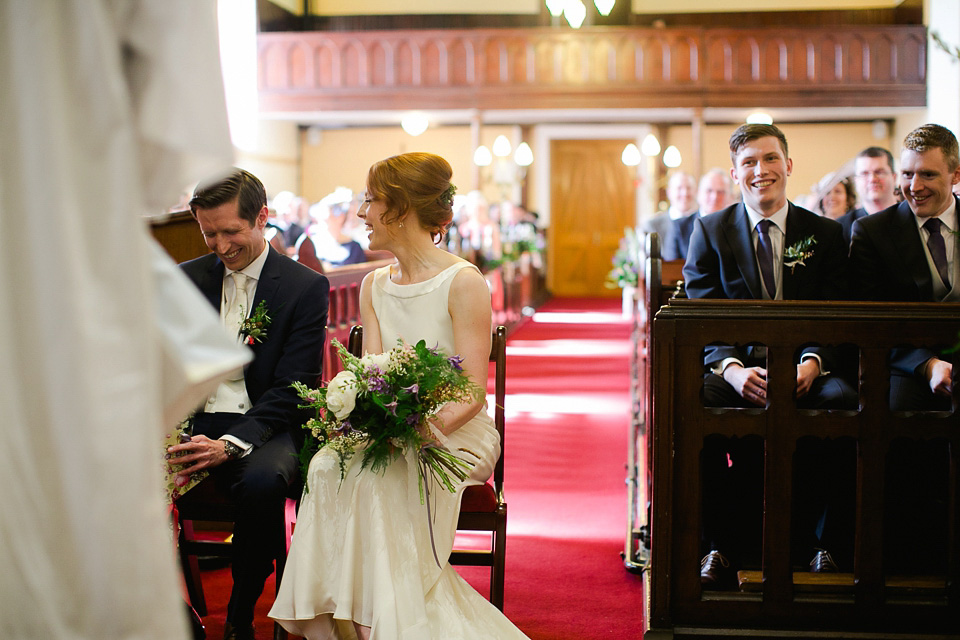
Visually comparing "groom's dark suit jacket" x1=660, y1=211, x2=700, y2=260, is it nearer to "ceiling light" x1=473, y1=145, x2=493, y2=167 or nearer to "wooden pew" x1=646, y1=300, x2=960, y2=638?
"wooden pew" x1=646, y1=300, x2=960, y2=638

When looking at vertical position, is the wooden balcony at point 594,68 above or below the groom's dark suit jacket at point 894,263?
above

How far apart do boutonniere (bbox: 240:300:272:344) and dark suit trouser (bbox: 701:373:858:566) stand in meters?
1.44

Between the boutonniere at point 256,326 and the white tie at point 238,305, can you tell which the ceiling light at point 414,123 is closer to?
the white tie at point 238,305

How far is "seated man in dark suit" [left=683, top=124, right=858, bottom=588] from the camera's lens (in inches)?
118

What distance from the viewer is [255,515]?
8.70ft

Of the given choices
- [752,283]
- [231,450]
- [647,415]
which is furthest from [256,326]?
[752,283]

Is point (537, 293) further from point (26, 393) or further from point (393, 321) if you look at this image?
point (26, 393)

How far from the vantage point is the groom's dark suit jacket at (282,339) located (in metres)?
2.85

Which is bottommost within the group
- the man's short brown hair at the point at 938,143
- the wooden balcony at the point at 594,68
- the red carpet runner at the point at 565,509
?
the red carpet runner at the point at 565,509

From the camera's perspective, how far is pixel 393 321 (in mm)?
2861

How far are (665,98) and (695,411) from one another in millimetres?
13981

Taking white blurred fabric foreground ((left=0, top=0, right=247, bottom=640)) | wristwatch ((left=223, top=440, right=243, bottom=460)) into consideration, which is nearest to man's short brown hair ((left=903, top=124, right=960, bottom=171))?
wristwatch ((left=223, top=440, right=243, bottom=460))

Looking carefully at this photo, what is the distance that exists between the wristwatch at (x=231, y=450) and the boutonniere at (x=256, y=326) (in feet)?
1.11

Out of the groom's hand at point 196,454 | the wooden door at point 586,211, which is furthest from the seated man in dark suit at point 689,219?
the wooden door at point 586,211
